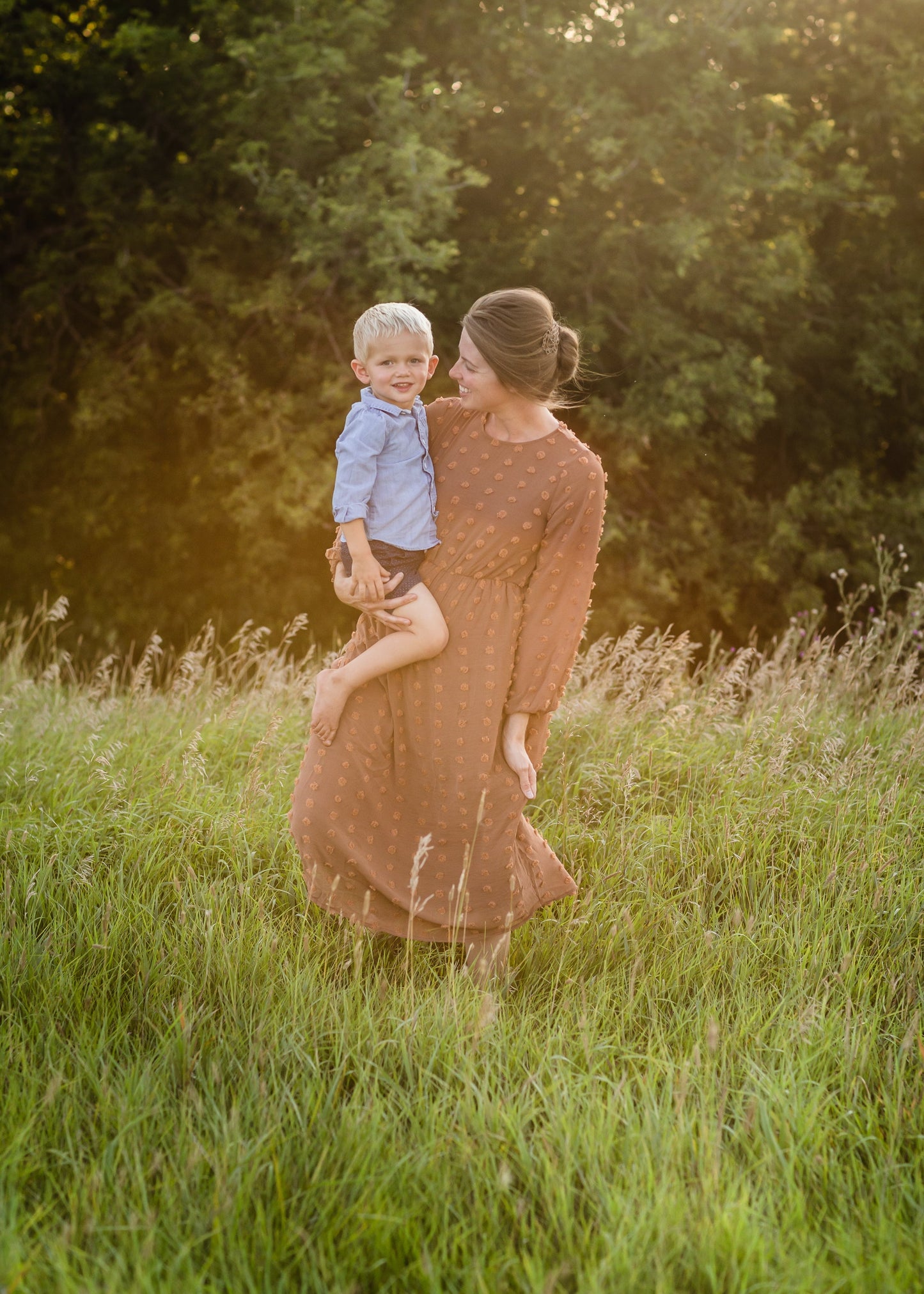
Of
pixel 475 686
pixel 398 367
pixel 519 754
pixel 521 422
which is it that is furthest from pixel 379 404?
pixel 519 754

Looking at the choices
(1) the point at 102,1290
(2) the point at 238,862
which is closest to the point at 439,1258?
(1) the point at 102,1290

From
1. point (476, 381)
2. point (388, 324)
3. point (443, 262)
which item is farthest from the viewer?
point (443, 262)

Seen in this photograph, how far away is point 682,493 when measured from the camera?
10.8m

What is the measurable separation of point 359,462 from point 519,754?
2.68 ft

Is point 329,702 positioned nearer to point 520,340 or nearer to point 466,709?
point 466,709

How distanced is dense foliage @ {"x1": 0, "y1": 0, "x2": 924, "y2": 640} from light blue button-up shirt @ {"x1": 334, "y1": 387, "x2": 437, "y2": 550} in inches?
236

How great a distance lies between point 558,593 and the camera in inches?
100

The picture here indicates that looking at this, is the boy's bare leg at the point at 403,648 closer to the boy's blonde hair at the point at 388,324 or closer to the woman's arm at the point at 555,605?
the woman's arm at the point at 555,605

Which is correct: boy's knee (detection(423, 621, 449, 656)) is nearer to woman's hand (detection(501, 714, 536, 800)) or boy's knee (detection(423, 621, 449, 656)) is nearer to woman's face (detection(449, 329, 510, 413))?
woman's hand (detection(501, 714, 536, 800))

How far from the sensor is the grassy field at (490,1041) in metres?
1.71

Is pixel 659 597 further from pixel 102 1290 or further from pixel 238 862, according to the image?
pixel 102 1290

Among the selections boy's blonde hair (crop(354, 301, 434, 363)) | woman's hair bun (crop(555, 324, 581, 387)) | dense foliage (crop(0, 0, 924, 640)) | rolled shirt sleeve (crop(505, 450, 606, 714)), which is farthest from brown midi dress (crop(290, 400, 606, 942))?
dense foliage (crop(0, 0, 924, 640))

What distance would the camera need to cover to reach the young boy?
2373 mm

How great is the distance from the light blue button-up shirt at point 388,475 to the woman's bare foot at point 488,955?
1.01 m
